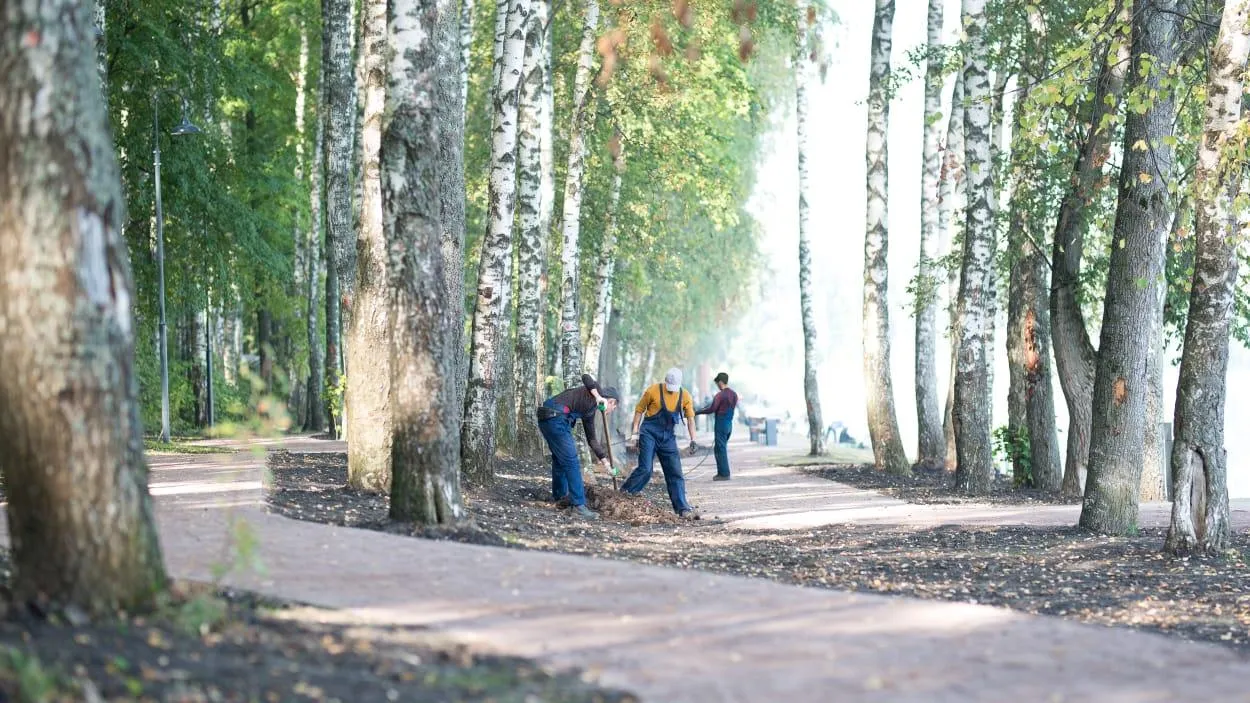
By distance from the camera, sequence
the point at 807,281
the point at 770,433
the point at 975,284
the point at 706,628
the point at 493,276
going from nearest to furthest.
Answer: the point at 706,628 → the point at 493,276 → the point at 975,284 → the point at 807,281 → the point at 770,433

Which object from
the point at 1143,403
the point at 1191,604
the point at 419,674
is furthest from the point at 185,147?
the point at 419,674

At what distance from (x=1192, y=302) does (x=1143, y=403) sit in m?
1.99

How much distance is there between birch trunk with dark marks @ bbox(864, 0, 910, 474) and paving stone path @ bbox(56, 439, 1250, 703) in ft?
54.2

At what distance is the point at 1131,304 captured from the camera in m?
15.2

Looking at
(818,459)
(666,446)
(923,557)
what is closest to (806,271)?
(818,459)

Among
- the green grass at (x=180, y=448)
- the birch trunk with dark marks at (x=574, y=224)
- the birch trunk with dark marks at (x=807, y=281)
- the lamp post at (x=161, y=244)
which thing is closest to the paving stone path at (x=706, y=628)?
the green grass at (x=180, y=448)

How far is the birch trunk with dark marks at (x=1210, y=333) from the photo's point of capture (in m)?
13.1

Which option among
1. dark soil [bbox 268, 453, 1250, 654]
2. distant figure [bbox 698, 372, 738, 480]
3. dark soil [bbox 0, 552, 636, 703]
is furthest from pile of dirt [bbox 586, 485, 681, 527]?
dark soil [bbox 0, 552, 636, 703]

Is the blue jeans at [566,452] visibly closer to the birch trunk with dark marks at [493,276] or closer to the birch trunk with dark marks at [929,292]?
the birch trunk with dark marks at [493,276]

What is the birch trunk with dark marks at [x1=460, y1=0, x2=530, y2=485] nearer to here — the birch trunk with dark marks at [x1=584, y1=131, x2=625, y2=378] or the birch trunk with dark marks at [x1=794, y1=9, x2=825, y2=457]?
the birch trunk with dark marks at [x1=584, y1=131, x2=625, y2=378]

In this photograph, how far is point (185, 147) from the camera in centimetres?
2642

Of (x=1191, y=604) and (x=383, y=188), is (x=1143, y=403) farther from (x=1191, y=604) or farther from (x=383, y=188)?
(x=383, y=188)

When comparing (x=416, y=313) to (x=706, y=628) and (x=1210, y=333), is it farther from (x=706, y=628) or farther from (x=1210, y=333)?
(x=1210, y=333)

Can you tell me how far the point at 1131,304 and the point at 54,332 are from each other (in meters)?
11.6
